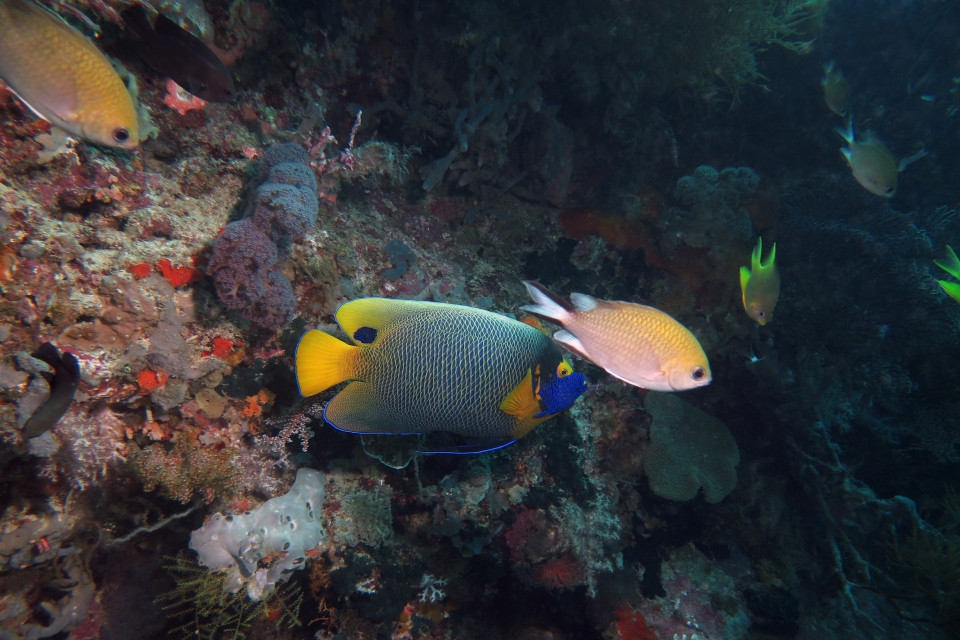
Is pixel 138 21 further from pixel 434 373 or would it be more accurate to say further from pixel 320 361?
pixel 434 373

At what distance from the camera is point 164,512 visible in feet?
8.45

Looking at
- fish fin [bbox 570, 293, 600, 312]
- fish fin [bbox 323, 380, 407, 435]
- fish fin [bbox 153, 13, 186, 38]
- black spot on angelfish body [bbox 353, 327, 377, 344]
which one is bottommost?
fish fin [bbox 323, 380, 407, 435]

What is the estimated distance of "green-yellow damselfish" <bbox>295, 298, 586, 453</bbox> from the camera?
6.38 feet

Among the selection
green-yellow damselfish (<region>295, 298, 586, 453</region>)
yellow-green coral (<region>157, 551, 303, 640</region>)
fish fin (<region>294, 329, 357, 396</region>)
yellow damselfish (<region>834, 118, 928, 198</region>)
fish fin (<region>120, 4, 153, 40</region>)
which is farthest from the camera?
yellow damselfish (<region>834, 118, 928, 198</region>)

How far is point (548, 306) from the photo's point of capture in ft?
6.84

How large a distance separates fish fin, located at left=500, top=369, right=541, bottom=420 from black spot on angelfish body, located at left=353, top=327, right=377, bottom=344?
2.53 feet

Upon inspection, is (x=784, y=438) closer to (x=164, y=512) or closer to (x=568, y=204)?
(x=568, y=204)

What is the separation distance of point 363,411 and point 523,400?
0.84 m

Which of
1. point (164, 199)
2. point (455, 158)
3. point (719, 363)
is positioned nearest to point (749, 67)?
point (719, 363)

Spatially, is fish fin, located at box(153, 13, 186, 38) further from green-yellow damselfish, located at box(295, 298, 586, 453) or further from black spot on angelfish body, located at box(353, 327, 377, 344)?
black spot on angelfish body, located at box(353, 327, 377, 344)

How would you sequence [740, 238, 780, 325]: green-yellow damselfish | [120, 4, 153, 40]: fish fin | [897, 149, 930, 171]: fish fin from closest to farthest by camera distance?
[120, 4, 153, 40]: fish fin
[740, 238, 780, 325]: green-yellow damselfish
[897, 149, 930, 171]: fish fin

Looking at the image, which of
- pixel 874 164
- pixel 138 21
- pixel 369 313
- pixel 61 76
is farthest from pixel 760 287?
pixel 138 21

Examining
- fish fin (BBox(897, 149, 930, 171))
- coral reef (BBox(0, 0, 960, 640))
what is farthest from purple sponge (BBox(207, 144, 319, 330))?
fish fin (BBox(897, 149, 930, 171))

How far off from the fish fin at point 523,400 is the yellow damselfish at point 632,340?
33cm
